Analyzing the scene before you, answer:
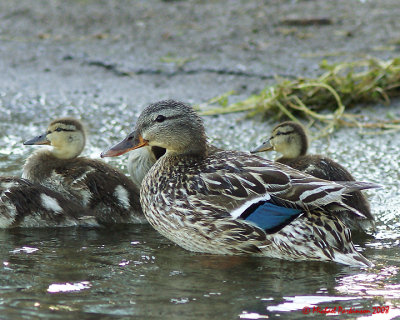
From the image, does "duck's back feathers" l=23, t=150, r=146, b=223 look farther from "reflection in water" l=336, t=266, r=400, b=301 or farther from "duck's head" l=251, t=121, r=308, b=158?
"reflection in water" l=336, t=266, r=400, b=301

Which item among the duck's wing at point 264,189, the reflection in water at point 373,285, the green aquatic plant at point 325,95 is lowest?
the reflection in water at point 373,285

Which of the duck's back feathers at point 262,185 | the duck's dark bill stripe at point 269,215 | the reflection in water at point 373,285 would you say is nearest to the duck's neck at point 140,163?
the duck's back feathers at point 262,185

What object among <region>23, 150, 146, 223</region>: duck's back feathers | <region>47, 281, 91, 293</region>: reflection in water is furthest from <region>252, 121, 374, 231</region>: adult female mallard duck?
<region>47, 281, 91, 293</region>: reflection in water

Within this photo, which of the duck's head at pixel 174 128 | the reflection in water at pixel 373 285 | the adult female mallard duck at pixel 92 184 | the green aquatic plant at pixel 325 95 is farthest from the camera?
the green aquatic plant at pixel 325 95

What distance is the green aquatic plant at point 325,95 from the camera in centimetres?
643

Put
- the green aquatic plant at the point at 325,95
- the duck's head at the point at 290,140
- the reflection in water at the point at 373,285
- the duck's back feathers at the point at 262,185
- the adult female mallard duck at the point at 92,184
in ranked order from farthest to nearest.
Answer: the green aquatic plant at the point at 325,95, the duck's head at the point at 290,140, the adult female mallard duck at the point at 92,184, the duck's back feathers at the point at 262,185, the reflection in water at the point at 373,285

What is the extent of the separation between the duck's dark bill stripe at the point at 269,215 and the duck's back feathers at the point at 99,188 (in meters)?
1.04

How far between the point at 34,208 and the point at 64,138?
679 mm

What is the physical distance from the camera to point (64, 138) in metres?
5.05

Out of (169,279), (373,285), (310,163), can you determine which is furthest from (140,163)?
(373,285)

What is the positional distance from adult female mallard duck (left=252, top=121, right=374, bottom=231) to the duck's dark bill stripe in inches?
19.4

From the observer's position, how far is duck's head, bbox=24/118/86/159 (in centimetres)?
505

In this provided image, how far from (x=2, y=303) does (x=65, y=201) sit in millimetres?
1404

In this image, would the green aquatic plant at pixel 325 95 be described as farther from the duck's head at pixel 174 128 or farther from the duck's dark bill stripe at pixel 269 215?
the duck's dark bill stripe at pixel 269 215
